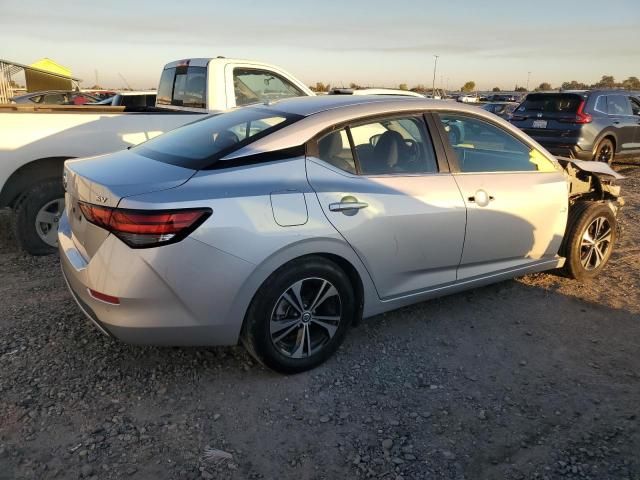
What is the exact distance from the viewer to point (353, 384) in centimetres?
310

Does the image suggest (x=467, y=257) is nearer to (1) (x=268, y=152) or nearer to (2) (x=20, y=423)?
(1) (x=268, y=152)

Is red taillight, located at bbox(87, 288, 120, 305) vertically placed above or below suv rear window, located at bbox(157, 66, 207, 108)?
below

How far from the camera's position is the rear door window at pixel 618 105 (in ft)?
36.3

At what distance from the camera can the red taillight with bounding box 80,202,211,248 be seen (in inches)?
99.6

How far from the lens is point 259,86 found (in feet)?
22.5

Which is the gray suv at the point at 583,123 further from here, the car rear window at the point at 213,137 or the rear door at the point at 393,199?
the car rear window at the point at 213,137

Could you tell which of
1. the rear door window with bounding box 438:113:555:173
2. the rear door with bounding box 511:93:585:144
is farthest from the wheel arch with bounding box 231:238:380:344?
the rear door with bounding box 511:93:585:144

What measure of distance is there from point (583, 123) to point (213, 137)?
30.6ft

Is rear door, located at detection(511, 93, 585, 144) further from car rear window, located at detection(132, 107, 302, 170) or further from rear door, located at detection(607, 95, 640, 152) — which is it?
car rear window, located at detection(132, 107, 302, 170)

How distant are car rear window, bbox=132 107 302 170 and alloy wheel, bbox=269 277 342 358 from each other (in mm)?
868

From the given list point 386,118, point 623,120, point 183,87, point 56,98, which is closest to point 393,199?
point 386,118

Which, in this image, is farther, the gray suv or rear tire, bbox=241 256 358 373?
the gray suv

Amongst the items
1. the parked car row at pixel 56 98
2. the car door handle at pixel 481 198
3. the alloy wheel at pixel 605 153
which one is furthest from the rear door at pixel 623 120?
the parked car row at pixel 56 98

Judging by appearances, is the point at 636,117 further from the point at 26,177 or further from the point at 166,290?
the point at 166,290
